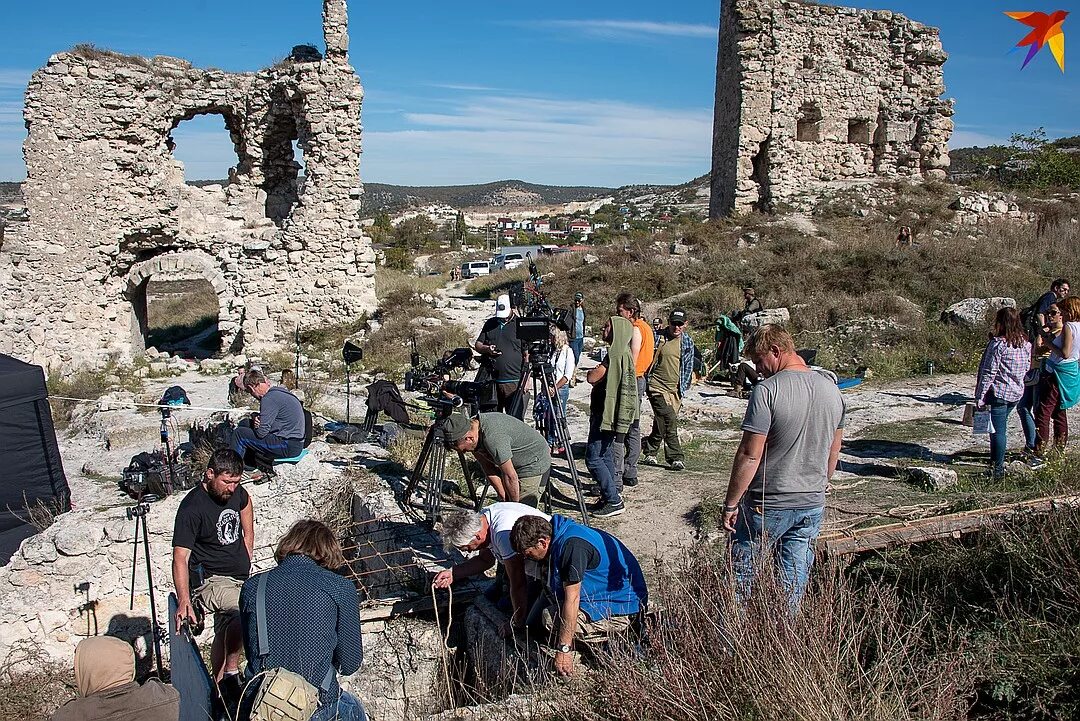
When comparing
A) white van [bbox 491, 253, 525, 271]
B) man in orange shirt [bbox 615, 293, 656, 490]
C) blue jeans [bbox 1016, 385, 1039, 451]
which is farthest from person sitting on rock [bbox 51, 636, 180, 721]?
white van [bbox 491, 253, 525, 271]

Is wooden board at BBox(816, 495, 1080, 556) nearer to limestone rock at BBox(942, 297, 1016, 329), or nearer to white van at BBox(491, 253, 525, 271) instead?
limestone rock at BBox(942, 297, 1016, 329)

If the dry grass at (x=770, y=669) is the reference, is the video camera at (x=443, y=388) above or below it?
above

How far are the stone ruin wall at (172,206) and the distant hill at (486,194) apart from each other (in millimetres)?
74965

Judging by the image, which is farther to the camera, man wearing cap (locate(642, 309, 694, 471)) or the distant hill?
the distant hill

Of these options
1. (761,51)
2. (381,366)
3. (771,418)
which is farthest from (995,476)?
(761,51)

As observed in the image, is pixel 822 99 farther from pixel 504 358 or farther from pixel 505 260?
pixel 504 358

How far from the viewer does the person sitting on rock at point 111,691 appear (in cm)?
385

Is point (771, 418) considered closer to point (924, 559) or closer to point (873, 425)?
point (924, 559)

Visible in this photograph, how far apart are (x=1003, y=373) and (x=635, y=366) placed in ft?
10.4

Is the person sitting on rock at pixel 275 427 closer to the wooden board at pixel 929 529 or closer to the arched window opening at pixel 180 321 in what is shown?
the wooden board at pixel 929 529

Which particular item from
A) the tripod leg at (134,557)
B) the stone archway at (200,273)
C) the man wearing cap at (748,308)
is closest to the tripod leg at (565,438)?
the tripod leg at (134,557)

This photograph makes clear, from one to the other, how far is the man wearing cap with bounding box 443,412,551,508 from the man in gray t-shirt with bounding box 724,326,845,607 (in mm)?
1777

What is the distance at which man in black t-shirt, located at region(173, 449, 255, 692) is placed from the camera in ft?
14.8

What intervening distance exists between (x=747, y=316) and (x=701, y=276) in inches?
136
